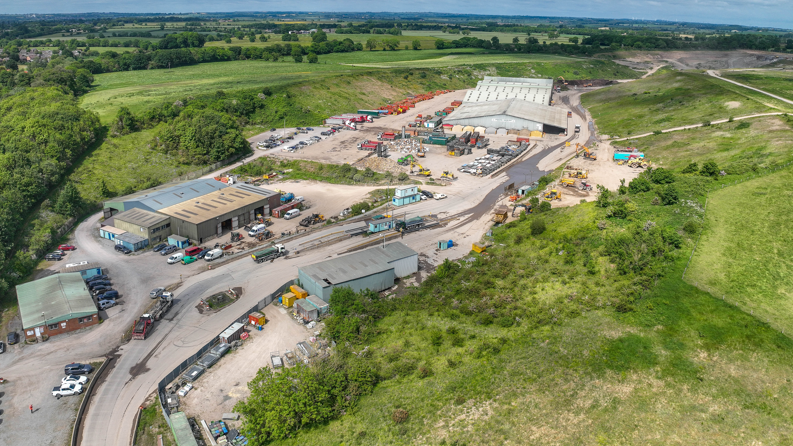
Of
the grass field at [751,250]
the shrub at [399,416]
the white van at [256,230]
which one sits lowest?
the white van at [256,230]

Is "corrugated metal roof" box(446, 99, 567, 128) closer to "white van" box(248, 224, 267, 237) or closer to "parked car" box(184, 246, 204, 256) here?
"white van" box(248, 224, 267, 237)

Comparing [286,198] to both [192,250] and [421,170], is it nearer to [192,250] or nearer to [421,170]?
[192,250]

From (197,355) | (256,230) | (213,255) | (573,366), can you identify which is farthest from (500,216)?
(197,355)

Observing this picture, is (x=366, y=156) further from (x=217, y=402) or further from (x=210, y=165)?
(x=217, y=402)

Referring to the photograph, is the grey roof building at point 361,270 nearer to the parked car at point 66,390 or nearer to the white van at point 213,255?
Answer: the white van at point 213,255

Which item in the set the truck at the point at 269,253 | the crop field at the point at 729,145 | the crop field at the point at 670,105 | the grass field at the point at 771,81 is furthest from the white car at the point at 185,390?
the grass field at the point at 771,81

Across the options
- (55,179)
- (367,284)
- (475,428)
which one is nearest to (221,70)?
(55,179)

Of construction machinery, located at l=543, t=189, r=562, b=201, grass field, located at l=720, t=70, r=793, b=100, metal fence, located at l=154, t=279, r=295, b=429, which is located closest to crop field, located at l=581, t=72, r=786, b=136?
grass field, located at l=720, t=70, r=793, b=100
